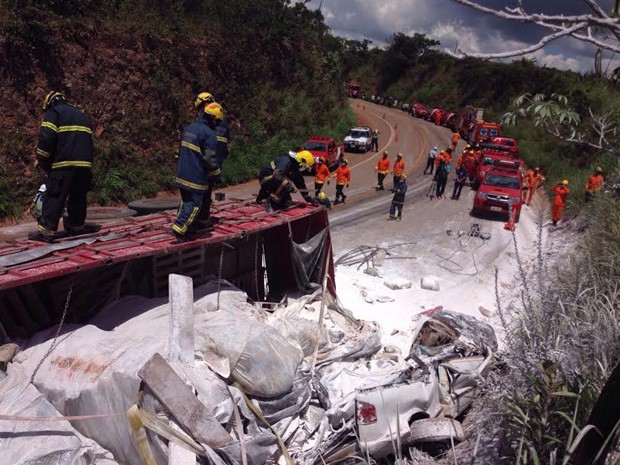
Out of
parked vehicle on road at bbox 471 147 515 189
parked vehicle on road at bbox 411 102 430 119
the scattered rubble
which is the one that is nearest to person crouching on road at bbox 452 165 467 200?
parked vehicle on road at bbox 471 147 515 189

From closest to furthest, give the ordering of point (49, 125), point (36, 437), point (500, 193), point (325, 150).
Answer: point (36, 437), point (49, 125), point (500, 193), point (325, 150)

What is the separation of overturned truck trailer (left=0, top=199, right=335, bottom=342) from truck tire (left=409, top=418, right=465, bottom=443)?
2.87 meters

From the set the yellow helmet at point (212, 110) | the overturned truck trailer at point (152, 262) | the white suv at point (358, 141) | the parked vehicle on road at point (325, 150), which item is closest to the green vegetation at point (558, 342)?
the yellow helmet at point (212, 110)

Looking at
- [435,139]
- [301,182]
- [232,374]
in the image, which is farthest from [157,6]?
[435,139]

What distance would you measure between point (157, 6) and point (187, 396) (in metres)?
19.1

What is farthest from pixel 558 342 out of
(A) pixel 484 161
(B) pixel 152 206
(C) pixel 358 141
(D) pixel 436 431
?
(C) pixel 358 141

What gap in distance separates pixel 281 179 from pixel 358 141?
19.6m

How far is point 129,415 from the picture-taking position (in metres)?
4.08

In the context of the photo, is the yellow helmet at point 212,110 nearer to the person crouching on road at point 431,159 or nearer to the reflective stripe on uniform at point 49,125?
the reflective stripe on uniform at point 49,125

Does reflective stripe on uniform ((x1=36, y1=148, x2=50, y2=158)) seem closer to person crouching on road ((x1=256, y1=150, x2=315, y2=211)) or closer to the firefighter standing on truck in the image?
the firefighter standing on truck

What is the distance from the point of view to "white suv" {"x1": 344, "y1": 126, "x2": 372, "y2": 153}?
26766 millimetres

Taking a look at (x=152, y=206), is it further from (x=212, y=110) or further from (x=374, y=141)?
(x=374, y=141)

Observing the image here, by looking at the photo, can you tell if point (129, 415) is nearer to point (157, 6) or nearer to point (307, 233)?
point (307, 233)

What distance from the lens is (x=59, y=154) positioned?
5.35 meters
